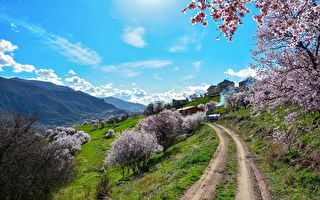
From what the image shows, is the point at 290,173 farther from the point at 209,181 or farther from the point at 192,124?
the point at 192,124

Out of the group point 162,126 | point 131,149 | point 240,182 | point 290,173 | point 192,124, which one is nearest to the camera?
point 240,182

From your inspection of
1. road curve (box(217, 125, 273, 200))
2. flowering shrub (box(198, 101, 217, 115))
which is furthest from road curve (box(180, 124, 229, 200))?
flowering shrub (box(198, 101, 217, 115))

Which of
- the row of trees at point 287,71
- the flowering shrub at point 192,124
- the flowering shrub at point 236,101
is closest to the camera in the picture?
the row of trees at point 287,71

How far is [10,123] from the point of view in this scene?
92.7ft

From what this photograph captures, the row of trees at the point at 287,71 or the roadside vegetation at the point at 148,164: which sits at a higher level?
the row of trees at the point at 287,71

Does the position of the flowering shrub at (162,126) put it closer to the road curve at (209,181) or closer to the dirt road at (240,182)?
the road curve at (209,181)

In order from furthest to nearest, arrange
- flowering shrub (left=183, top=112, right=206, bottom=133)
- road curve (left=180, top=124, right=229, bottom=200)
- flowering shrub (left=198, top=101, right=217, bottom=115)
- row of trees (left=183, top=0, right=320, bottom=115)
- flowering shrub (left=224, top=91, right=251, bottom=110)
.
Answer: flowering shrub (left=198, top=101, right=217, bottom=115) < flowering shrub (left=224, top=91, right=251, bottom=110) < flowering shrub (left=183, top=112, right=206, bottom=133) < road curve (left=180, top=124, right=229, bottom=200) < row of trees (left=183, top=0, right=320, bottom=115)

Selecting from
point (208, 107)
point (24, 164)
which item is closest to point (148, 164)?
point (24, 164)

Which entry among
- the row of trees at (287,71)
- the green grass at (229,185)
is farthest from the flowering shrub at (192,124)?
the row of trees at (287,71)

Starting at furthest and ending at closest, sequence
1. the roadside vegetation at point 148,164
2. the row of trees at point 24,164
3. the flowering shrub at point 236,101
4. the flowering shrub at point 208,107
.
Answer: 1. the flowering shrub at point 208,107
2. the flowering shrub at point 236,101
3. the roadside vegetation at point 148,164
4. the row of trees at point 24,164

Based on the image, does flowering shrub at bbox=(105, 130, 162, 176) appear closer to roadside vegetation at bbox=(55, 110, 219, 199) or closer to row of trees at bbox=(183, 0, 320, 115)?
roadside vegetation at bbox=(55, 110, 219, 199)

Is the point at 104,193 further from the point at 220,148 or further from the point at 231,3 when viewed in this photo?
the point at 231,3

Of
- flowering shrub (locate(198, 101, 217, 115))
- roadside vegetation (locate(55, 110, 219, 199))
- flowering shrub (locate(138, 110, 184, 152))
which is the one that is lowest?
roadside vegetation (locate(55, 110, 219, 199))

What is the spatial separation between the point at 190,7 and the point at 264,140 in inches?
1532
